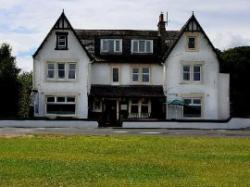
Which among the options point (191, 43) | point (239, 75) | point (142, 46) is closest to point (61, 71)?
point (142, 46)

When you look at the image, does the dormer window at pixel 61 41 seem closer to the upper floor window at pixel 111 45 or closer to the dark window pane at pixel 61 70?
the dark window pane at pixel 61 70

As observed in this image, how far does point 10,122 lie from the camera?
190 ft

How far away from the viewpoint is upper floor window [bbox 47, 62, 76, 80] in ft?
213

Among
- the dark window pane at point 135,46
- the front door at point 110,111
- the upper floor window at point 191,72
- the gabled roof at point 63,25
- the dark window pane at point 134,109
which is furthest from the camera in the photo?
the dark window pane at point 135,46

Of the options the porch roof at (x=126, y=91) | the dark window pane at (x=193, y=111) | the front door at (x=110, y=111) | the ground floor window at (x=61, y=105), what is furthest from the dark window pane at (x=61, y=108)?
the dark window pane at (x=193, y=111)

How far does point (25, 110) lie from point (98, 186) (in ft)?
171

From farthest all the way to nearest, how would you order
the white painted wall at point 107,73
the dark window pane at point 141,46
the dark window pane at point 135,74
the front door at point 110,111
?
the dark window pane at point 141,46, the dark window pane at point 135,74, the white painted wall at point 107,73, the front door at point 110,111

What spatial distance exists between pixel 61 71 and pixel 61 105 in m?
3.34

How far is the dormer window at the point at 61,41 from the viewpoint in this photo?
212ft

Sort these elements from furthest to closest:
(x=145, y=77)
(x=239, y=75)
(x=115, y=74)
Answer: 1. (x=239, y=75)
2. (x=145, y=77)
3. (x=115, y=74)

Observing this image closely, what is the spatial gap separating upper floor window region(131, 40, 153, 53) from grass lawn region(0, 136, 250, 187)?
36529mm

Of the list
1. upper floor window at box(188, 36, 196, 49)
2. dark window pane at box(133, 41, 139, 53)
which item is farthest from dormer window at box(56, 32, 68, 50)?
upper floor window at box(188, 36, 196, 49)

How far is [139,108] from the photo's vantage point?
65.7 metres

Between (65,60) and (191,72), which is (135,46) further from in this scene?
(65,60)
